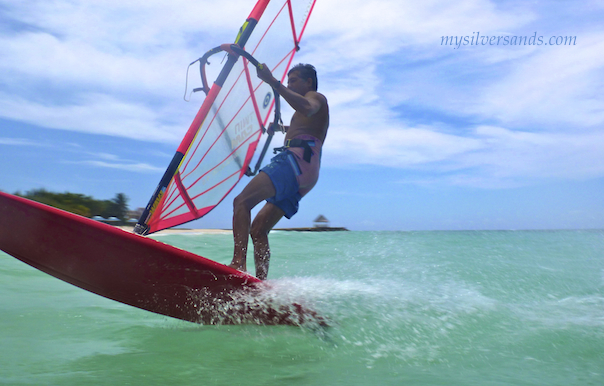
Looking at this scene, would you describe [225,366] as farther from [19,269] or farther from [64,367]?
[19,269]

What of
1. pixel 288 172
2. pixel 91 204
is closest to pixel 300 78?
pixel 288 172

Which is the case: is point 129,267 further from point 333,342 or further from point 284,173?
point 333,342

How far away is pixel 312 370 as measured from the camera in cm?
190

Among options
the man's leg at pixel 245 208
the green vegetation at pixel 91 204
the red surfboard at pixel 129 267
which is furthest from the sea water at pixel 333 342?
the green vegetation at pixel 91 204

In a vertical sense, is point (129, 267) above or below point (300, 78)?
below

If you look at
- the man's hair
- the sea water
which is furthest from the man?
the sea water

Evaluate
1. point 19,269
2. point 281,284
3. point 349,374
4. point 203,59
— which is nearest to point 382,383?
point 349,374

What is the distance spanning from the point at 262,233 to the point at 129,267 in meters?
0.80

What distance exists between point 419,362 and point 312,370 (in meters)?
0.51

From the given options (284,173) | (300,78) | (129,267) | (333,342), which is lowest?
(333,342)

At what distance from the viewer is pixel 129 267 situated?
2.23 metres

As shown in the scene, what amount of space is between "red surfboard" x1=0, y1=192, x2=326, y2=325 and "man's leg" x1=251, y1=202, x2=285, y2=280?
0.26 meters

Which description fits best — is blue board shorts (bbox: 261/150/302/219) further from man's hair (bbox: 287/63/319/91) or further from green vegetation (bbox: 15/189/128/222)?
green vegetation (bbox: 15/189/128/222)

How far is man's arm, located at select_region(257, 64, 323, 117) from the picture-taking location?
2.44m
